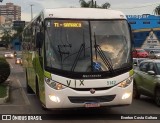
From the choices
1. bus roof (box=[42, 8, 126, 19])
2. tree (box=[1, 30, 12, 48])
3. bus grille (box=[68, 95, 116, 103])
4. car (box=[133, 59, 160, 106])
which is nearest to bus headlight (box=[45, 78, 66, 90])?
bus grille (box=[68, 95, 116, 103])

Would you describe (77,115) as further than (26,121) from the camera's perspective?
Yes

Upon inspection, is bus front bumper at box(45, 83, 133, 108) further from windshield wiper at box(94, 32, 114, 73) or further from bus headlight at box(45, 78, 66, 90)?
windshield wiper at box(94, 32, 114, 73)

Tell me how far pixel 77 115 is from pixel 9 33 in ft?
506

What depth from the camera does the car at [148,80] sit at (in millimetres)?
14609

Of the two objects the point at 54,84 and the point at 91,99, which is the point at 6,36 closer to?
the point at 54,84

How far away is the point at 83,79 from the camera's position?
1098 cm

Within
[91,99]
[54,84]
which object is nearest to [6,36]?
[54,84]

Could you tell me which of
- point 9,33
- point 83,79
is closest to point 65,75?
point 83,79

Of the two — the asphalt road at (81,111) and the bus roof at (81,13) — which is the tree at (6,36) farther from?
the bus roof at (81,13)

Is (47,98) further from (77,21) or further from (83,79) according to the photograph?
(77,21)

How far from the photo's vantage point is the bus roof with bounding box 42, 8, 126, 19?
11734 millimetres

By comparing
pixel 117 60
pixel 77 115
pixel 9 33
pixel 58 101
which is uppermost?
pixel 117 60

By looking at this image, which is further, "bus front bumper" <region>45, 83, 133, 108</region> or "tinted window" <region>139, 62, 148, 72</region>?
"tinted window" <region>139, 62, 148, 72</region>

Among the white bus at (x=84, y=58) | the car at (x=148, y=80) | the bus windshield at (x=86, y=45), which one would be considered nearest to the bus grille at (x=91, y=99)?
the white bus at (x=84, y=58)
